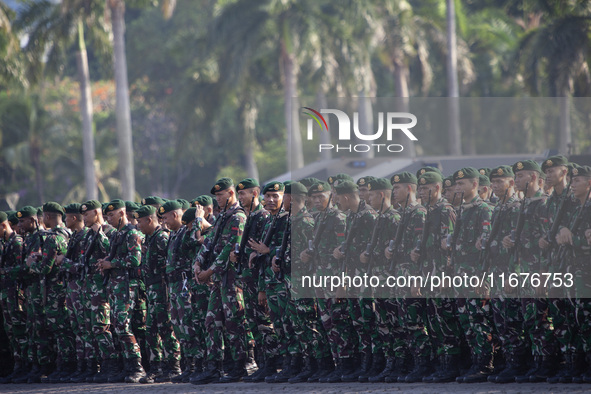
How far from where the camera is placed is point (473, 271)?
7.96 m

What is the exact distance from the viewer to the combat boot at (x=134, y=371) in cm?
994

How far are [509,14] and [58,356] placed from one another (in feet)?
79.0

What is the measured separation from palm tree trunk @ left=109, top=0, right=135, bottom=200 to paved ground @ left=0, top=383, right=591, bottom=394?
1569cm

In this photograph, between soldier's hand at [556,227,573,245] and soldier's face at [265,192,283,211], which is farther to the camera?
soldier's face at [265,192,283,211]

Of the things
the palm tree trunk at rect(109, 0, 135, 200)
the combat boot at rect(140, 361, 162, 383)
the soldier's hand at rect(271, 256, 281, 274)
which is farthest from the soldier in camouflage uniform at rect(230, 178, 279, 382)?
the palm tree trunk at rect(109, 0, 135, 200)

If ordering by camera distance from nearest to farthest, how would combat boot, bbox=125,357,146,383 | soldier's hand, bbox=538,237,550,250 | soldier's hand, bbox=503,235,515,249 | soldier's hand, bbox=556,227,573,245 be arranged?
1. soldier's hand, bbox=556,227,573,245
2. soldier's hand, bbox=538,237,550,250
3. soldier's hand, bbox=503,235,515,249
4. combat boot, bbox=125,357,146,383

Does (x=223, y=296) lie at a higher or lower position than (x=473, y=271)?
lower

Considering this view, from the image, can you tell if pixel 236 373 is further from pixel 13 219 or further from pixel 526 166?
pixel 13 219

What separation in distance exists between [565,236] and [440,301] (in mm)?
1305

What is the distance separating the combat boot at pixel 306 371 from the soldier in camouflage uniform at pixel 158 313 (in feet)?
5.10

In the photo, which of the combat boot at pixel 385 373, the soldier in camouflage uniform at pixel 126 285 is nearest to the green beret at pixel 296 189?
the combat boot at pixel 385 373

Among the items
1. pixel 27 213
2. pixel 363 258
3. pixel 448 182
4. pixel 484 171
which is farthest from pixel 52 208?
pixel 484 171

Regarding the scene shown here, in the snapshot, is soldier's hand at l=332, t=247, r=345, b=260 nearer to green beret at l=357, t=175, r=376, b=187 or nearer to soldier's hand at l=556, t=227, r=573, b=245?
green beret at l=357, t=175, r=376, b=187

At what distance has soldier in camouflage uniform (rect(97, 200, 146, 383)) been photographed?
9.85m
